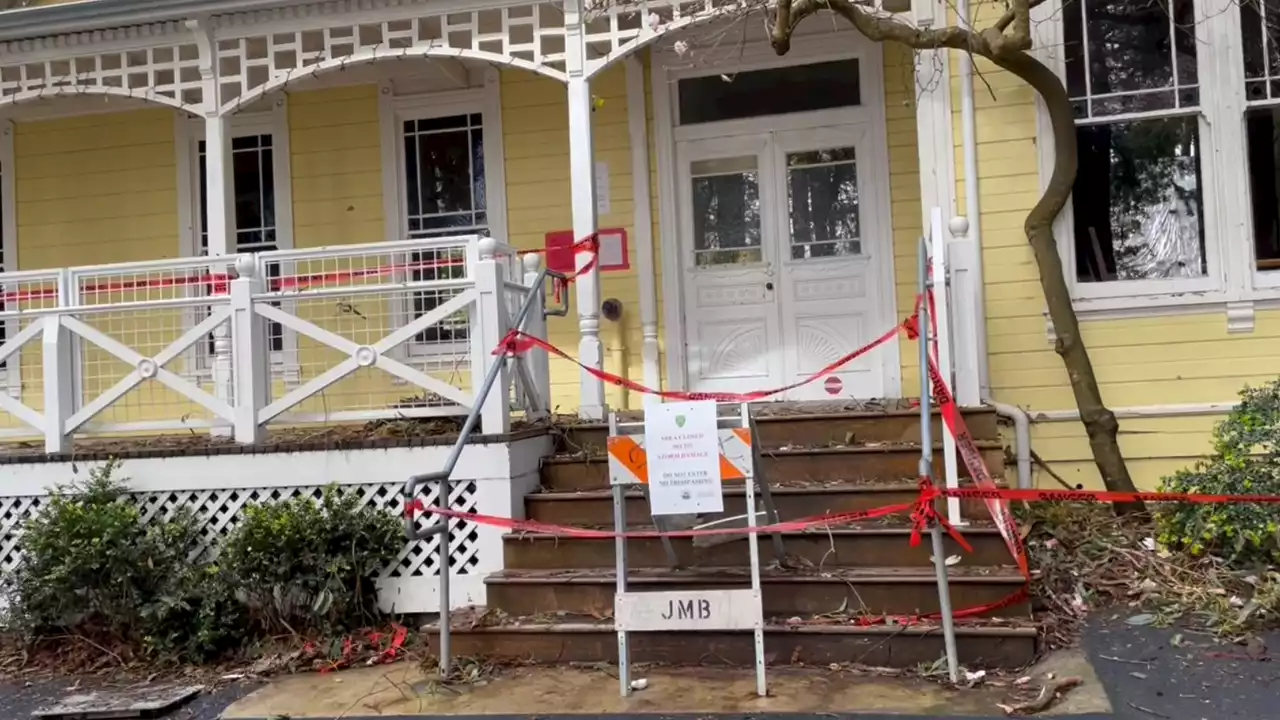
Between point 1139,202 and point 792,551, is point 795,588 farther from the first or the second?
point 1139,202

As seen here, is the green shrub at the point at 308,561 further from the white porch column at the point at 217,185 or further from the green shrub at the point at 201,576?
the white porch column at the point at 217,185

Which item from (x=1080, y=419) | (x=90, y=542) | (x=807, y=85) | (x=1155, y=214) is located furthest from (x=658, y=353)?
(x=90, y=542)

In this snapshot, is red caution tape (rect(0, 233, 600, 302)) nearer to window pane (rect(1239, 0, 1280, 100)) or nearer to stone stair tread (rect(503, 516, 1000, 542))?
stone stair tread (rect(503, 516, 1000, 542))

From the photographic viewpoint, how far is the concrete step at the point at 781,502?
17.8ft

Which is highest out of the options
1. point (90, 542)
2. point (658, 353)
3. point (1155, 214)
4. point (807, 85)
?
point (807, 85)

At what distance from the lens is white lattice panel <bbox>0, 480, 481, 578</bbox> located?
5766 mm

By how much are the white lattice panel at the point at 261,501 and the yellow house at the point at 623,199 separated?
17.8 inches

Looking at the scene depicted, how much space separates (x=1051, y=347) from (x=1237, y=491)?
5.51 ft

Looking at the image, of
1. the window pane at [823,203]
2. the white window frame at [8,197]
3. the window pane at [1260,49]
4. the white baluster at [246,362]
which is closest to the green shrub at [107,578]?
the white baluster at [246,362]

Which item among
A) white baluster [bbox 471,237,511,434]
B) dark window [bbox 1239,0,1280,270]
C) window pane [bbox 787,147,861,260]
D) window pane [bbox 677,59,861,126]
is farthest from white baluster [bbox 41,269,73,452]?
dark window [bbox 1239,0,1280,270]

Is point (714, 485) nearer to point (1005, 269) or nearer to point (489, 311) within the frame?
point (489, 311)

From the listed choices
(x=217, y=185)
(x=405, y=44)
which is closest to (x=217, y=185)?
(x=217, y=185)

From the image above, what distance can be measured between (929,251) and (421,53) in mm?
3692

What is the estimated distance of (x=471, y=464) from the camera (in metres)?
5.77
